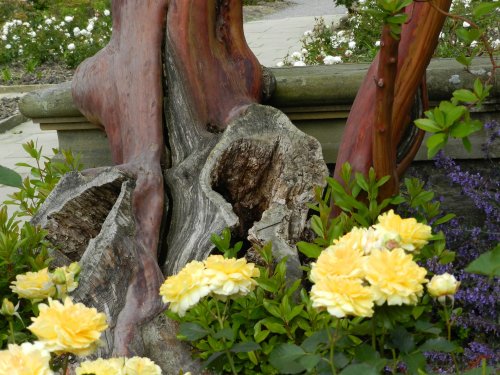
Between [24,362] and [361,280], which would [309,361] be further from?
[24,362]

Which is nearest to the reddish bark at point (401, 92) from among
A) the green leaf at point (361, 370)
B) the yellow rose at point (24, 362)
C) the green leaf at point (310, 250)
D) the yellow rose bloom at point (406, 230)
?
the green leaf at point (310, 250)

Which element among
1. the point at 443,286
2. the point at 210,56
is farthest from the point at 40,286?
the point at 210,56

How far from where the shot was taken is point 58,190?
2770mm

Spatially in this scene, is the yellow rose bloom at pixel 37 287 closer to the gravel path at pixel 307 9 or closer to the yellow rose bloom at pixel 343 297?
the yellow rose bloom at pixel 343 297

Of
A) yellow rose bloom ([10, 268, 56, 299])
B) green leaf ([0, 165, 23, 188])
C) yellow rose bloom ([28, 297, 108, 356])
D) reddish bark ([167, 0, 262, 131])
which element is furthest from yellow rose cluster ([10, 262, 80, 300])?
reddish bark ([167, 0, 262, 131])

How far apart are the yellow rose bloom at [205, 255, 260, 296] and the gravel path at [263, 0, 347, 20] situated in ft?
49.5

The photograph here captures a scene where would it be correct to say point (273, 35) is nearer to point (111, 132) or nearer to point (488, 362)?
point (111, 132)

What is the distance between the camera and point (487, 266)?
141 cm

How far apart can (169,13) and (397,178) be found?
110cm

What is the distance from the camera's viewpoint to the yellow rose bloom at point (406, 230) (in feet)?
4.99

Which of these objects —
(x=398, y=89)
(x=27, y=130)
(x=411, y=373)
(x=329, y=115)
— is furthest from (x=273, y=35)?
(x=411, y=373)

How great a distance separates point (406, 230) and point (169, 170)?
5.04 feet

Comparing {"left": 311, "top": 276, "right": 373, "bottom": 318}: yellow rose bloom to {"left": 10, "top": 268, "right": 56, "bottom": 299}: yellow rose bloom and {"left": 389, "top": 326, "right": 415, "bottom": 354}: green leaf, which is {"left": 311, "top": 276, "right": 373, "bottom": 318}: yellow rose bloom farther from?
{"left": 10, "top": 268, "right": 56, "bottom": 299}: yellow rose bloom

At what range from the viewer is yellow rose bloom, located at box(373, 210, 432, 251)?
1521 mm
